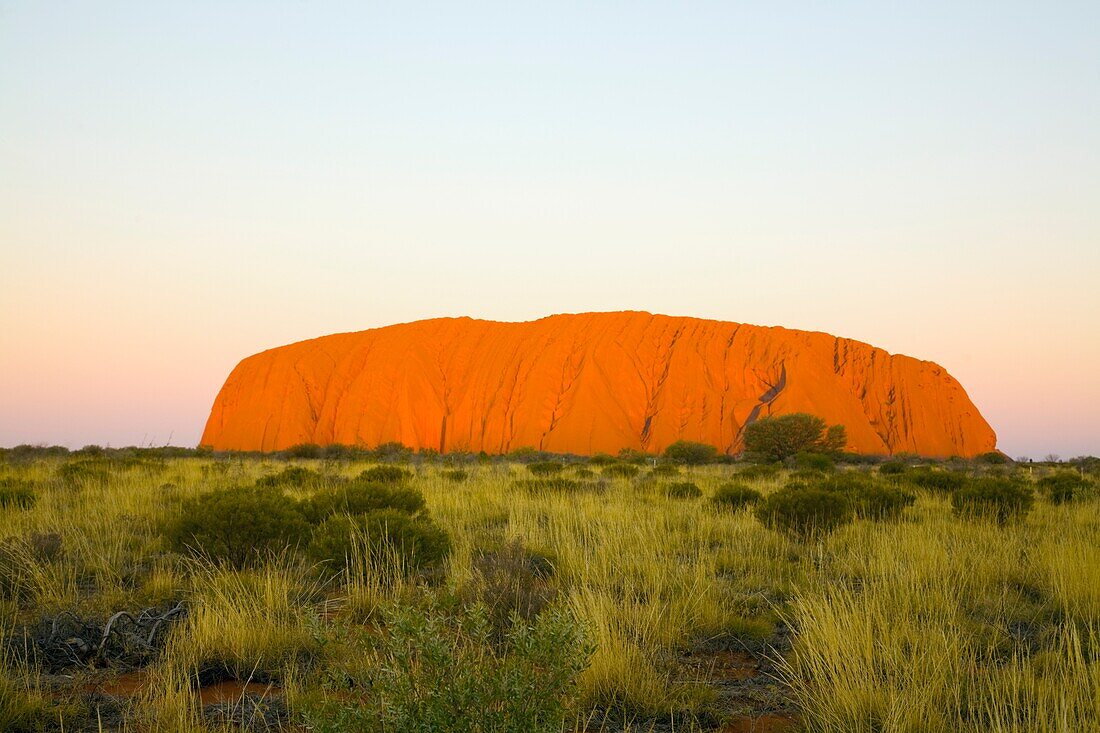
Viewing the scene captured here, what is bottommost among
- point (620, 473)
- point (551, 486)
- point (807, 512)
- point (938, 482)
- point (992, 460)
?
point (992, 460)

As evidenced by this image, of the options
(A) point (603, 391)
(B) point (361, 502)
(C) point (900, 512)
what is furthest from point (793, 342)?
(B) point (361, 502)

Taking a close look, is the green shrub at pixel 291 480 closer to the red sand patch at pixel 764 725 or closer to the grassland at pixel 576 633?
the grassland at pixel 576 633

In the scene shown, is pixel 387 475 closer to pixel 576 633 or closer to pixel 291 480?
pixel 291 480

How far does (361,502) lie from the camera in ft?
27.0

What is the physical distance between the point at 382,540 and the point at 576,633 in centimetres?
447

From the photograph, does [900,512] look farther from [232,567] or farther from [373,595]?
[232,567]

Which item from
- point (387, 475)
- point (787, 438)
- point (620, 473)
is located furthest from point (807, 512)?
point (787, 438)

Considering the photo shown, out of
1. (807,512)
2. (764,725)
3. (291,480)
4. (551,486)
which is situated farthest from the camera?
(551,486)

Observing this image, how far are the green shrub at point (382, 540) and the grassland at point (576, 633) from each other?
0.50ft

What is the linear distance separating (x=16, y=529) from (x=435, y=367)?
55.4 m

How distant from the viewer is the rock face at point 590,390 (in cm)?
5222

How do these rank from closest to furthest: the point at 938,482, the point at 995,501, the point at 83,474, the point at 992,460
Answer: the point at 995,501 → the point at 83,474 → the point at 938,482 → the point at 992,460

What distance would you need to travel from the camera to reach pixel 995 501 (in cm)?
1048

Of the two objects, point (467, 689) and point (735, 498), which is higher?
point (467, 689)
